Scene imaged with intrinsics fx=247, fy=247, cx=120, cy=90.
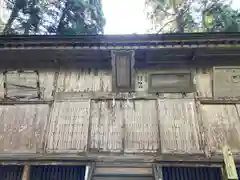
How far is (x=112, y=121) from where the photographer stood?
621 centimetres

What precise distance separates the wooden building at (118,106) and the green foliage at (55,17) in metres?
5.37

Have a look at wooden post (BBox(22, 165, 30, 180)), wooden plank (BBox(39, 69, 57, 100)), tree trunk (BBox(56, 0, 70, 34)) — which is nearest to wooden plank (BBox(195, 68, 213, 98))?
wooden plank (BBox(39, 69, 57, 100))

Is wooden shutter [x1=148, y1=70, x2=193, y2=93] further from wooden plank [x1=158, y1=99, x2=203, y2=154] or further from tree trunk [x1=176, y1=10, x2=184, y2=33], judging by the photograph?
tree trunk [x1=176, y1=10, x2=184, y2=33]

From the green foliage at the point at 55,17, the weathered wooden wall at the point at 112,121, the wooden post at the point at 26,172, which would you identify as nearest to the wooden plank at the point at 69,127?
the weathered wooden wall at the point at 112,121

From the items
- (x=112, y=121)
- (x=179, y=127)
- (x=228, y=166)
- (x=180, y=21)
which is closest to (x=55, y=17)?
(x=180, y=21)

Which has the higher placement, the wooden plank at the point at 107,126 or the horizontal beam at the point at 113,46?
the horizontal beam at the point at 113,46

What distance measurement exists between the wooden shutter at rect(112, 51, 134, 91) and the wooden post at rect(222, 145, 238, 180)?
2.78 meters

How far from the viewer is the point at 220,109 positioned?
6.35 meters

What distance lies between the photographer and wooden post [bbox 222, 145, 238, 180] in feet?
16.3

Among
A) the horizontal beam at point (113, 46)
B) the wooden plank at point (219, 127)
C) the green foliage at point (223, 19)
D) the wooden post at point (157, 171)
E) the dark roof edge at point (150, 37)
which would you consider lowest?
the wooden post at point (157, 171)

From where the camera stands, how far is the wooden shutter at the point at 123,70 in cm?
632

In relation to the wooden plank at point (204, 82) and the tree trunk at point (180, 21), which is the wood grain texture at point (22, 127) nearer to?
the wooden plank at point (204, 82)

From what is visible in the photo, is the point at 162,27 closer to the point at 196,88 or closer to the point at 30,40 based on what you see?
the point at 196,88

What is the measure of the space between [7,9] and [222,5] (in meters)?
10.4
